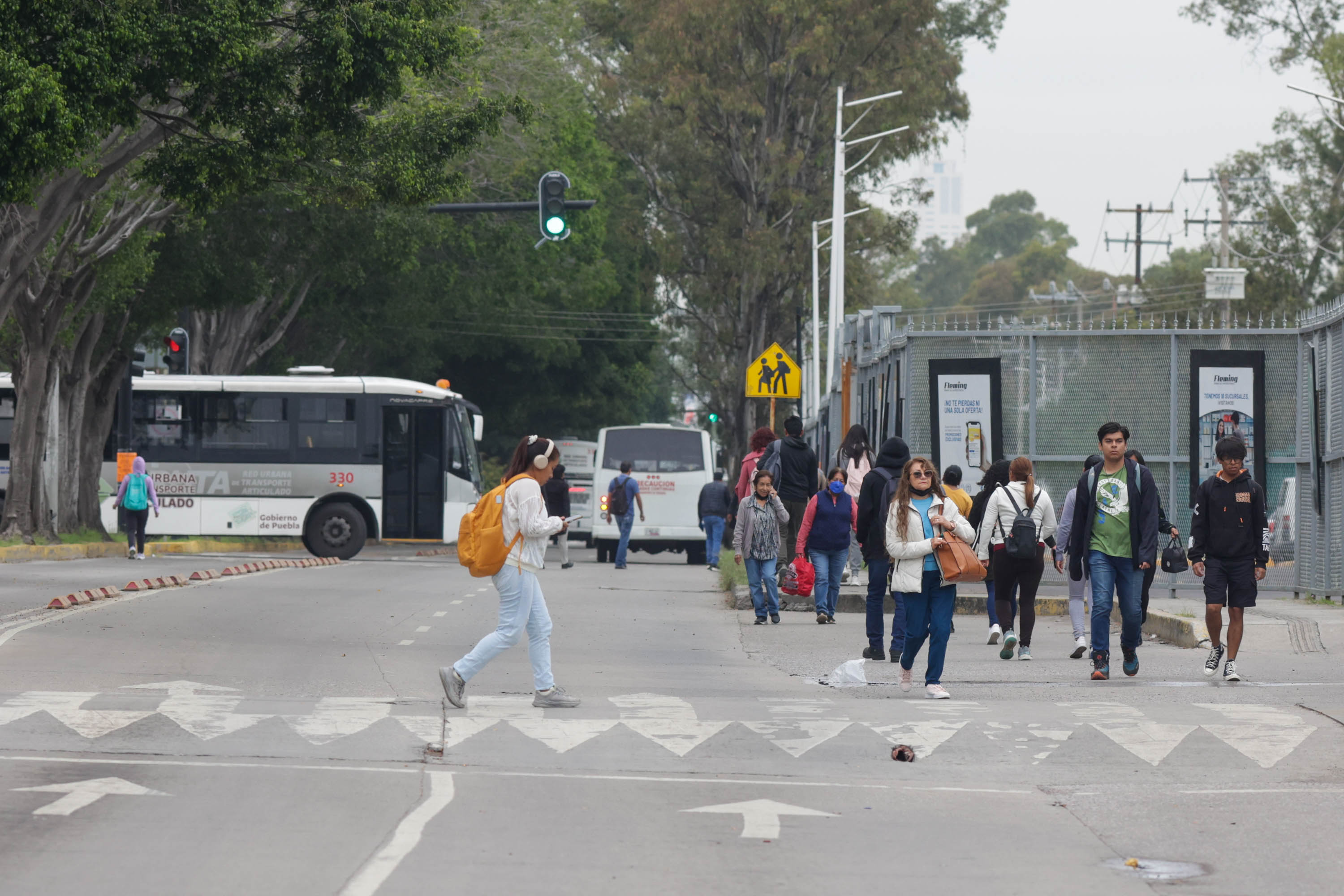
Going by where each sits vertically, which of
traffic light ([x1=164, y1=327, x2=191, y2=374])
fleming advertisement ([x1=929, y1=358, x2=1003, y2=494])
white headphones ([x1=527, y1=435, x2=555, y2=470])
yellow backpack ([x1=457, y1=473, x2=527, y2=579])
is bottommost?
yellow backpack ([x1=457, y1=473, x2=527, y2=579])

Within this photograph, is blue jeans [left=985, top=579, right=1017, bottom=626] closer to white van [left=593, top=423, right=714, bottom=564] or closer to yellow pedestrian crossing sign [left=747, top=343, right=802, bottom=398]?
yellow pedestrian crossing sign [left=747, top=343, right=802, bottom=398]

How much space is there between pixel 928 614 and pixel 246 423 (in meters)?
21.4

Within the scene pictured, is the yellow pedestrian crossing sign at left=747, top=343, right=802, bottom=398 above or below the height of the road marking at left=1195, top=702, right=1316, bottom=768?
above

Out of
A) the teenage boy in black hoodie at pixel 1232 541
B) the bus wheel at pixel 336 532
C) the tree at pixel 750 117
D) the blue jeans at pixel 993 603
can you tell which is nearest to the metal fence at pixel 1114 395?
the blue jeans at pixel 993 603

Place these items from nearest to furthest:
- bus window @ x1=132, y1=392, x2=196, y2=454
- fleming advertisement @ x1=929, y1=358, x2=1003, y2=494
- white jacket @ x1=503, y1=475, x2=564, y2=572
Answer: white jacket @ x1=503, y1=475, x2=564, y2=572, fleming advertisement @ x1=929, y1=358, x2=1003, y2=494, bus window @ x1=132, y1=392, x2=196, y2=454

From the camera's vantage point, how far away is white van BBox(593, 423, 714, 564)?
33781 mm

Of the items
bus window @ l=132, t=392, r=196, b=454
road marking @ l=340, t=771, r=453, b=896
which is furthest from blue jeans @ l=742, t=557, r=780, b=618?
bus window @ l=132, t=392, r=196, b=454

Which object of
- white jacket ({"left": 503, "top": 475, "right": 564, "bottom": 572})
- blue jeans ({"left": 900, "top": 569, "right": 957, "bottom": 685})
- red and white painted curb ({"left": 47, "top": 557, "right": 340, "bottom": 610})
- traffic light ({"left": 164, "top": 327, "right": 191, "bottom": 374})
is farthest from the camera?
traffic light ({"left": 164, "top": 327, "right": 191, "bottom": 374})

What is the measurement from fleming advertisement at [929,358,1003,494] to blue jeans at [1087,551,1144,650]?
7127mm

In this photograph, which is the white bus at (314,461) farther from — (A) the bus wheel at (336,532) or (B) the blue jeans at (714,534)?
(B) the blue jeans at (714,534)

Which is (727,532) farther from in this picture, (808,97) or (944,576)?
(944,576)

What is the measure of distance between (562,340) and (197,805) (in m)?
45.6

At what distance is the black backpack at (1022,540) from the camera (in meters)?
14.2

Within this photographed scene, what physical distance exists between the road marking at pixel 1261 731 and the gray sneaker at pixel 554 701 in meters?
3.69
